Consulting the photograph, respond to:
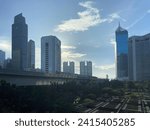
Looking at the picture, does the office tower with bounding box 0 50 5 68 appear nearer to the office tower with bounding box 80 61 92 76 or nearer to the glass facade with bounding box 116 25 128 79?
the office tower with bounding box 80 61 92 76

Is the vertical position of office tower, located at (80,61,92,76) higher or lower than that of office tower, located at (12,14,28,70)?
lower

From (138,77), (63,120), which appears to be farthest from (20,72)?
(138,77)

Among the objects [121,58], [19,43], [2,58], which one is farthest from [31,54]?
[121,58]

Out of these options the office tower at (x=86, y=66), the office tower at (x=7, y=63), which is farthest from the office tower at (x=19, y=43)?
the office tower at (x=86, y=66)

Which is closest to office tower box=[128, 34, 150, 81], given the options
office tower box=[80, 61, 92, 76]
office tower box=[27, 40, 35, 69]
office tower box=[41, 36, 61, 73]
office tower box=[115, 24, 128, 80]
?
office tower box=[115, 24, 128, 80]

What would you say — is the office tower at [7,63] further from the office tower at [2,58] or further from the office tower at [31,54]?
the office tower at [31,54]

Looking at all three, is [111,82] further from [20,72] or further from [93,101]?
[20,72]
